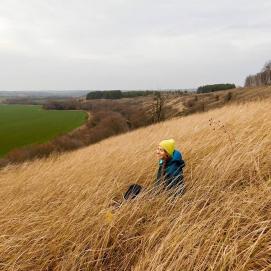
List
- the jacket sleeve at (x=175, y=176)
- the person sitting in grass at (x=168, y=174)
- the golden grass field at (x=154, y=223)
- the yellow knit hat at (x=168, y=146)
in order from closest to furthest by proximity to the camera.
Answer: the golden grass field at (x=154, y=223) < the person sitting in grass at (x=168, y=174) < the jacket sleeve at (x=175, y=176) < the yellow knit hat at (x=168, y=146)

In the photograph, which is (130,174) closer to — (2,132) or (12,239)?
(12,239)

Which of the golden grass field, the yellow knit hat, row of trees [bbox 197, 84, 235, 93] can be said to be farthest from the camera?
row of trees [bbox 197, 84, 235, 93]

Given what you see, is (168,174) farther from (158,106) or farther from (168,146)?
(158,106)

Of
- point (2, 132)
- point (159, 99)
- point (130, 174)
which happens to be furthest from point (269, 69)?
point (130, 174)

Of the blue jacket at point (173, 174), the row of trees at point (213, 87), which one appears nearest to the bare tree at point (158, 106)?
the blue jacket at point (173, 174)

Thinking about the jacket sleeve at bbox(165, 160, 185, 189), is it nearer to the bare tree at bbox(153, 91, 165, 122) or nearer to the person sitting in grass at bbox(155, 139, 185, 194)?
the person sitting in grass at bbox(155, 139, 185, 194)

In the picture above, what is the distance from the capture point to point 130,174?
4.44 metres

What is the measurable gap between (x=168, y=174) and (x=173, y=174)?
0.08 metres

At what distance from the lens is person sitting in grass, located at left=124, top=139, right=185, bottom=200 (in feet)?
11.1

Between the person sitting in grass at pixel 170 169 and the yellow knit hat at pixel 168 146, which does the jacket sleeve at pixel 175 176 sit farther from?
the yellow knit hat at pixel 168 146

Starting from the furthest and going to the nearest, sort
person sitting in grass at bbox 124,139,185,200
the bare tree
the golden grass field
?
the bare tree < person sitting in grass at bbox 124,139,185,200 < the golden grass field

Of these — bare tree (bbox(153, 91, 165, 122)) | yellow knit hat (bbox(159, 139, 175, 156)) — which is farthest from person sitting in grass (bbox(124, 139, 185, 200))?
bare tree (bbox(153, 91, 165, 122))

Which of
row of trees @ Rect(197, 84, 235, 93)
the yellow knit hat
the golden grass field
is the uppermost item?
the yellow knit hat

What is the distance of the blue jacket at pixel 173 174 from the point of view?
3.49 m
